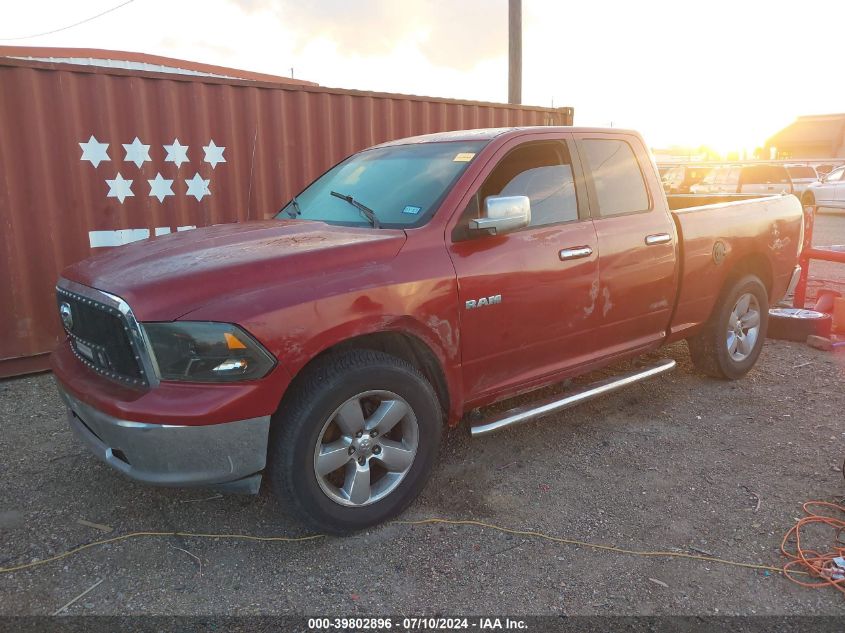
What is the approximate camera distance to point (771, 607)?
2.44 m

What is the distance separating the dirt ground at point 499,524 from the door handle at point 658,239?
3.93 ft

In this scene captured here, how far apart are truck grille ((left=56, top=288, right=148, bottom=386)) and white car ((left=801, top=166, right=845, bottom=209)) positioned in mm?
20814

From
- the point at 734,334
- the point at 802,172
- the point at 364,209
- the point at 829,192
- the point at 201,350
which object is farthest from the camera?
the point at 802,172

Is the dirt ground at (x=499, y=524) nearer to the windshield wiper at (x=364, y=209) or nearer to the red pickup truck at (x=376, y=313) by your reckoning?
the red pickup truck at (x=376, y=313)

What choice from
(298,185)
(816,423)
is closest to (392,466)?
(816,423)

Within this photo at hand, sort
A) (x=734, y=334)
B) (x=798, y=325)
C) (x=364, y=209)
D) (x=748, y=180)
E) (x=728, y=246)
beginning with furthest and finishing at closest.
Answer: (x=748, y=180) < (x=798, y=325) < (x=734, y=334) < (x=728, y=246) < (x=364, y=209)

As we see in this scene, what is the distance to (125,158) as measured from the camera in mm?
5754

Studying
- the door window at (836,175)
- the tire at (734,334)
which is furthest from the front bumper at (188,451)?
the door window at (836,175)

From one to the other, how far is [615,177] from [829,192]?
19.1 metres

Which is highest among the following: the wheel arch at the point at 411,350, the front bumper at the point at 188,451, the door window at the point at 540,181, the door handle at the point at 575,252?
the door window at the point at 540,181

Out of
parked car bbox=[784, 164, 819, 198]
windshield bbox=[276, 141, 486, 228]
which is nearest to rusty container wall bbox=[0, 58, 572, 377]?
windshield bbox=[276, 141, 486, 228]

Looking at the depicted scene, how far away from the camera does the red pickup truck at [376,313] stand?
2.47 m

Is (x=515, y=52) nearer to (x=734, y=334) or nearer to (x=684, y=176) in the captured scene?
(x=734, y=334)

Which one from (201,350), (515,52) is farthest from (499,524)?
(515,52)
